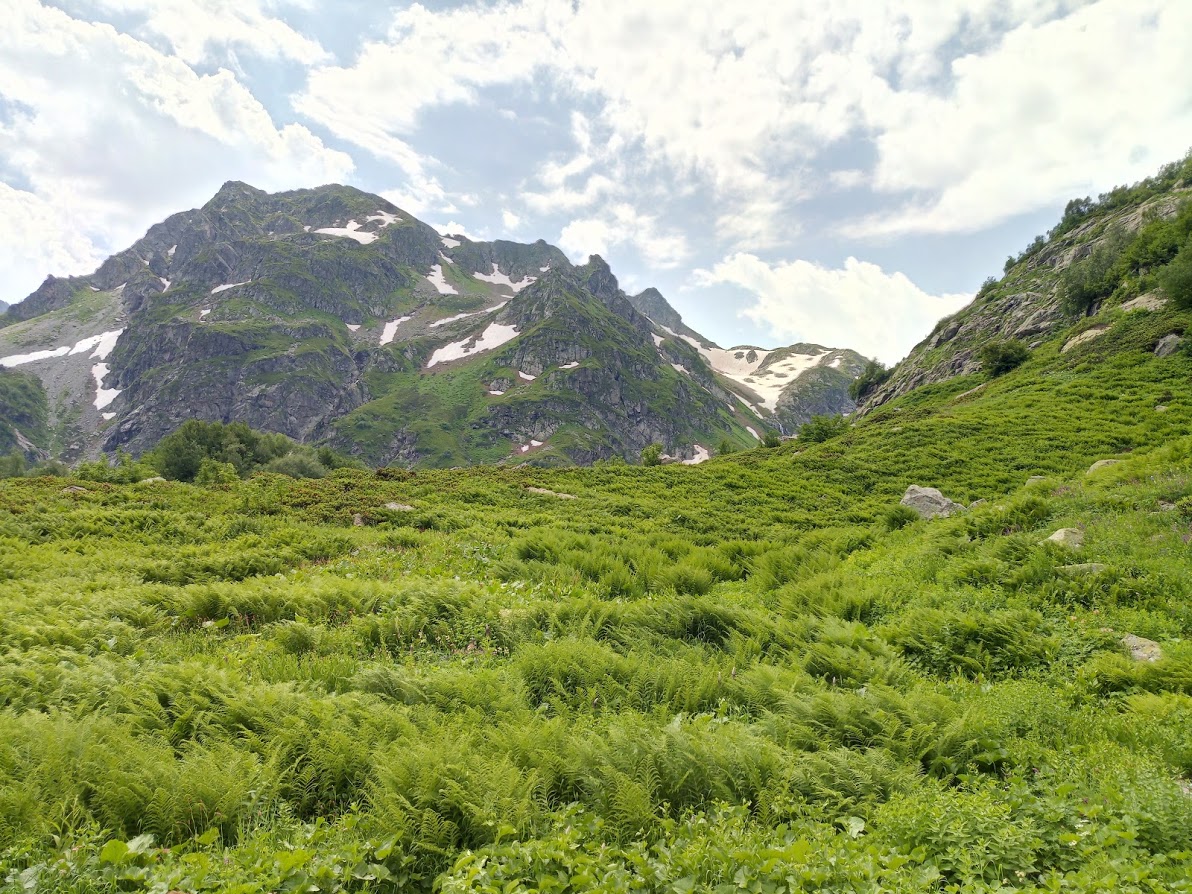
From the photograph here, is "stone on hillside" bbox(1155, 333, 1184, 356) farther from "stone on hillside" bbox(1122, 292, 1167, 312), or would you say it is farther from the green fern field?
the green fern field

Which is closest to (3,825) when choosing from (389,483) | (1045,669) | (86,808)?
(86,808)

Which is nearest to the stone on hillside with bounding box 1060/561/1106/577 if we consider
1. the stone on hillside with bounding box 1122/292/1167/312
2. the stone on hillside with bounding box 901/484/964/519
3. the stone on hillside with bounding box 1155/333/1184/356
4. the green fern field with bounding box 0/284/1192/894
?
the green fern field with bounding box 0/284/1192/894

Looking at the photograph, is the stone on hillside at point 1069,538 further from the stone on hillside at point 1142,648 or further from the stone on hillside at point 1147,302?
the stone on hillside at point 1147,302

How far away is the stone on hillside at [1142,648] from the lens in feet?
22.4

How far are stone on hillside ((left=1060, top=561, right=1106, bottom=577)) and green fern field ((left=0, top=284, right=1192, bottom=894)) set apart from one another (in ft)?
0.56

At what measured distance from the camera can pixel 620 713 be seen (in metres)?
6.67

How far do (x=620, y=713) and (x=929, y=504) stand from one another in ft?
62.1

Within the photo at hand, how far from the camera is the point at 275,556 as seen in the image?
1515cm

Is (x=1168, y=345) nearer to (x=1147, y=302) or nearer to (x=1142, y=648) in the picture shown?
(x=1147, y=302)

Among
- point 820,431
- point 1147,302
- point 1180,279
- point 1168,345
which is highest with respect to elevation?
point 1147,302

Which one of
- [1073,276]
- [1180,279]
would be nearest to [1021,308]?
[1073,276]

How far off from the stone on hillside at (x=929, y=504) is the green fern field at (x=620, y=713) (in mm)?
4420

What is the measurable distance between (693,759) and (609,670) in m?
2.56

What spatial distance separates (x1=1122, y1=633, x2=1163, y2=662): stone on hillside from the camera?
6.83 metres
